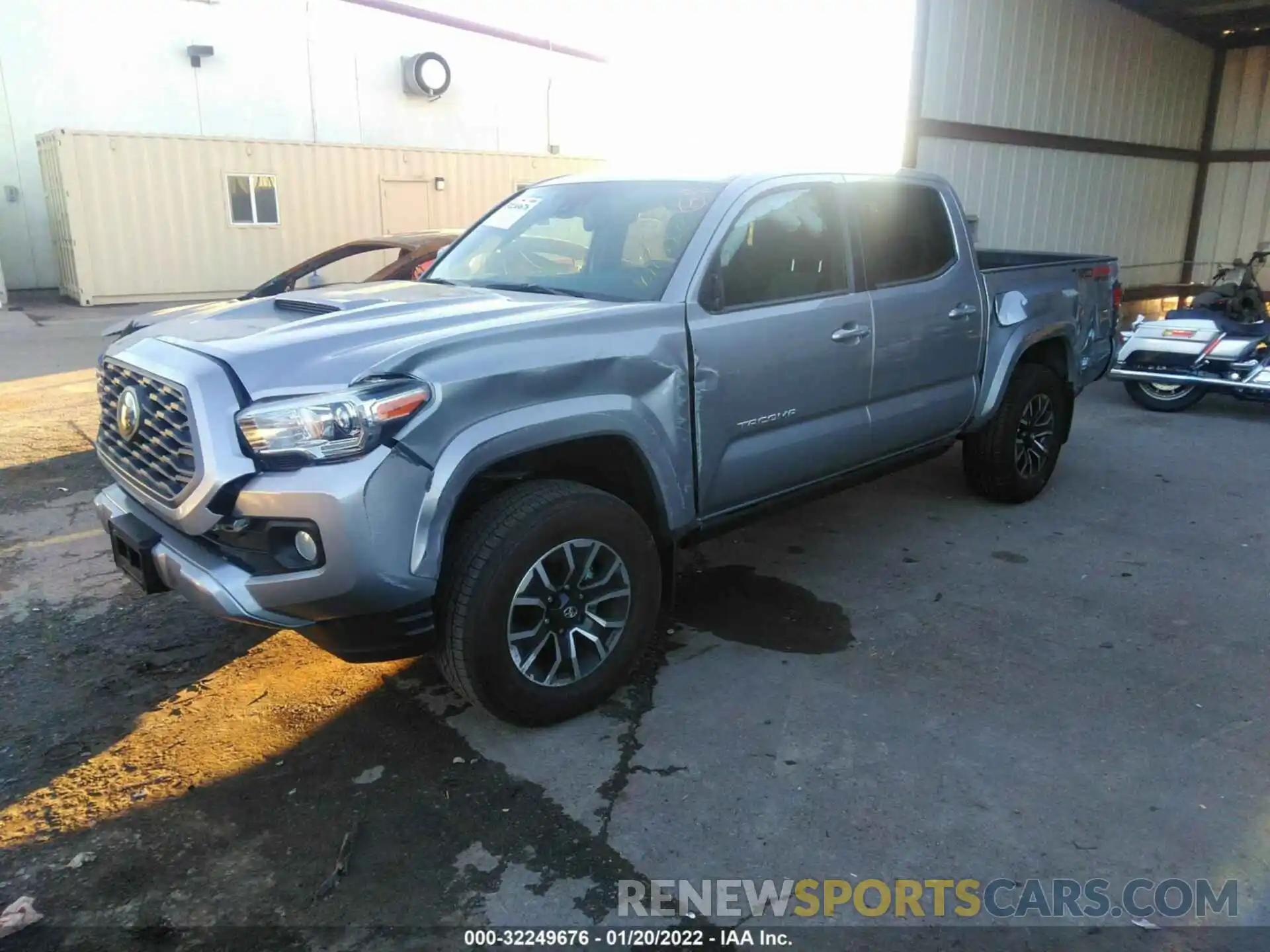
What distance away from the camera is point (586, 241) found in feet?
13.3

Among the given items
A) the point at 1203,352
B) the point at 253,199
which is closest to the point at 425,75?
the point at 253,199

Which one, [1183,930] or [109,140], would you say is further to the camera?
[109,140]

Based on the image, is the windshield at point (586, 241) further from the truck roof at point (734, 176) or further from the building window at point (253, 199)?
the building window at point (253, 199)

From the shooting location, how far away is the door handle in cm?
405

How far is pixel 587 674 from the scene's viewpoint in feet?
11.0

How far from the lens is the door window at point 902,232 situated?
14.3ft

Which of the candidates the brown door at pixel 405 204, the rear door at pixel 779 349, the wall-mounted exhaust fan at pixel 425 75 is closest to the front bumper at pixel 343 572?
the rear door at pixel 779 349

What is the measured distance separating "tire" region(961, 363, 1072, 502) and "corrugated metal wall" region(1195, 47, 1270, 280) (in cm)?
1220

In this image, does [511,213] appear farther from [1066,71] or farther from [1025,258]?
[1066,71]

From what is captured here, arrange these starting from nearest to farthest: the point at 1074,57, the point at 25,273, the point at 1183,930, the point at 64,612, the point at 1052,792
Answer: the point at 1183,930
the point at 1052,792
the point at 64,612
the point at 1074,57
the point at 25,273

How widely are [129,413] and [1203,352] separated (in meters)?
8.24

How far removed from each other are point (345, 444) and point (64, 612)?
244 cm

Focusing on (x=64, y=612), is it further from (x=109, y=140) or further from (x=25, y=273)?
(x=25, y=273)

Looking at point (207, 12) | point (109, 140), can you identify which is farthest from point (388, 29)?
point (109, 140)
